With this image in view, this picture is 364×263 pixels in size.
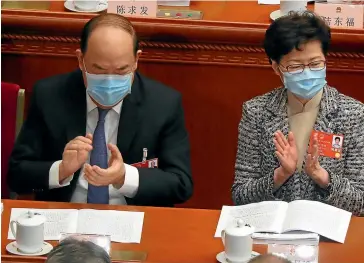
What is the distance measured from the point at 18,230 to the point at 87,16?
3.51 ft

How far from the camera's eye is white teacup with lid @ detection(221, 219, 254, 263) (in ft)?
7.36

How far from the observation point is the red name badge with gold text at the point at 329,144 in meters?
2.67

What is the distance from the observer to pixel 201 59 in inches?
126

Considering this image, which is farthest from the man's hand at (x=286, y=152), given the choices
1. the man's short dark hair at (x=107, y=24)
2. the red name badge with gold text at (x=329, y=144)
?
the man's short dark hair at (x=107, y=24)

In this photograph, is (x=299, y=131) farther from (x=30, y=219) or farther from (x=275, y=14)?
(x=30, y=219)

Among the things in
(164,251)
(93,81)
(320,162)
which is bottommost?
(164,251)

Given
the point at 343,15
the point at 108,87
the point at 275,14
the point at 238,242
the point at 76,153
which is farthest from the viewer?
the point at 275,14

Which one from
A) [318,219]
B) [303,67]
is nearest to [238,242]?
[318,219]

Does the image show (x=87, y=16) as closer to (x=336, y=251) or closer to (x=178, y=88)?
(x=178, y=88)

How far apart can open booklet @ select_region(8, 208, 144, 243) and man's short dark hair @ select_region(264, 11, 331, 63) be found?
60 centimetres

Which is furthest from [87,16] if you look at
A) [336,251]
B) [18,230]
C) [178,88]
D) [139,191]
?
[336,251]

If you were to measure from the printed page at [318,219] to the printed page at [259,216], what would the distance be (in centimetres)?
2

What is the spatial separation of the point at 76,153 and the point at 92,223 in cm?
20

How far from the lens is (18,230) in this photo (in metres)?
2.29
